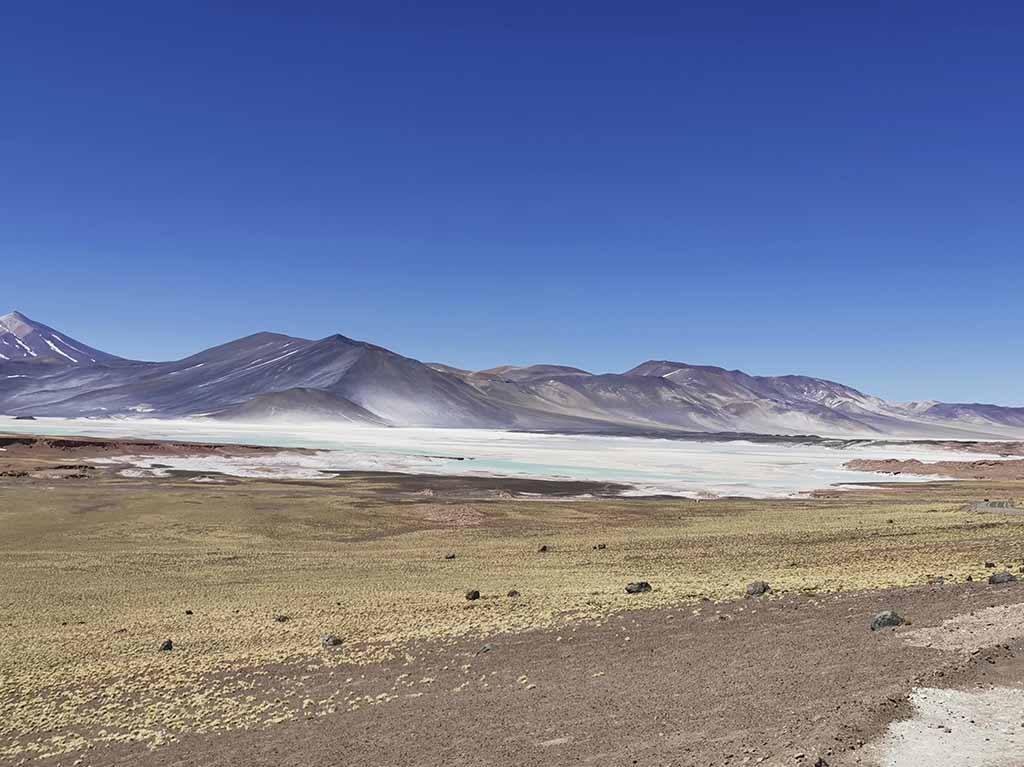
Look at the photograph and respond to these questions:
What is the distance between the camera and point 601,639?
15203 mm

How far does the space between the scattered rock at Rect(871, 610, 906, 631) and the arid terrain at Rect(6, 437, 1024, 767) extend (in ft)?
1.31

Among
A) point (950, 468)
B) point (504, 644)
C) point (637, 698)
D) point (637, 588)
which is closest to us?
point (637, 698)

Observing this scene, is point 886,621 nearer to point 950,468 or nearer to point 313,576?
point 313,576

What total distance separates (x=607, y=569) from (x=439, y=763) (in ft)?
49.0

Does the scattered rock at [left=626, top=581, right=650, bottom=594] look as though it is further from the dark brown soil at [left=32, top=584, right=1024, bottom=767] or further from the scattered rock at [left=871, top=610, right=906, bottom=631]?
the scattered rock at [left=871, top=610, right=906, bottom=631]

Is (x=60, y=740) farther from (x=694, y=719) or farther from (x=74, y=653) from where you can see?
(x=694, y=719)

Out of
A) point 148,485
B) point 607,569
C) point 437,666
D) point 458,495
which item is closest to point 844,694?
point 437,666

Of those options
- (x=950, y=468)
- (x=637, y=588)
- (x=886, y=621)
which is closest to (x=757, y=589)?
(x=637, y=588)

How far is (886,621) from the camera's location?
13.9m

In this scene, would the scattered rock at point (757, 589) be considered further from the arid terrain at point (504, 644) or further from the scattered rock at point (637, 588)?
the scattered rock at point (637, 588)

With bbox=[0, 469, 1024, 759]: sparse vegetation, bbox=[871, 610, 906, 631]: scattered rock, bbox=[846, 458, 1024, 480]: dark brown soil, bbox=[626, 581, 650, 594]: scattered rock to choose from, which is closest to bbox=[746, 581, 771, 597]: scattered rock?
bbox=[0, 469, 1024, 759]: sparse vegetation

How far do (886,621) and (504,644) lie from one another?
685cm

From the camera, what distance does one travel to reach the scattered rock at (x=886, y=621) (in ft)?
45.4

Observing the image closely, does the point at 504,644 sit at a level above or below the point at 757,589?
below
